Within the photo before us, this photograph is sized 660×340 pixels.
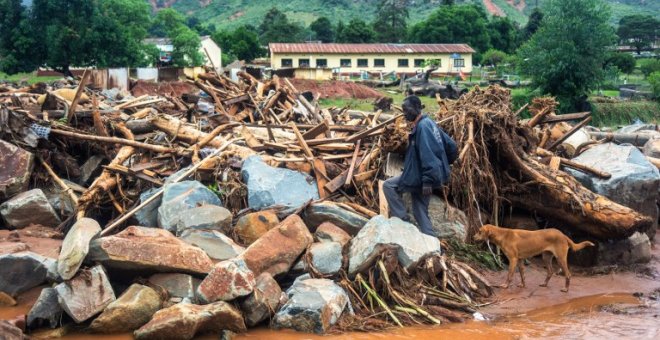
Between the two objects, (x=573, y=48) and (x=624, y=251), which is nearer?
(x=624, y=251)

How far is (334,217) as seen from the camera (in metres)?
8.02

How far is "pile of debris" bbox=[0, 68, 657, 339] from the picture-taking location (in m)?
6.34

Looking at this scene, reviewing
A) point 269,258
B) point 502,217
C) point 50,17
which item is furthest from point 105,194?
point 50,17

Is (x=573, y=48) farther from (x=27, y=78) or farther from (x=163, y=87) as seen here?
(x=27, y=78)

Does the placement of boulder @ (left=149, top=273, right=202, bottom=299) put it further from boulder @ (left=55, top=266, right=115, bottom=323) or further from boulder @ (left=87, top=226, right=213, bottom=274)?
boulder @ (left=55, top=266, right=115, bottom=323)

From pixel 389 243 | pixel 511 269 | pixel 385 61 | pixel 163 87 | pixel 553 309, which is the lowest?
pixel 385 61

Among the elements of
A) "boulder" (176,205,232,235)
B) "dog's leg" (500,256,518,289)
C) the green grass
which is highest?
"boulder" (176,205,232,235)

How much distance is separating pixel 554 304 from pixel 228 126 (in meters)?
5.87

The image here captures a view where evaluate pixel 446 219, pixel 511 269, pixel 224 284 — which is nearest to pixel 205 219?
pixel 224 284

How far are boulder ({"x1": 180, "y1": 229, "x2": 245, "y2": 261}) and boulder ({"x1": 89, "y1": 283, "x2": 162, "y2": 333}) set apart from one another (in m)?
1.03

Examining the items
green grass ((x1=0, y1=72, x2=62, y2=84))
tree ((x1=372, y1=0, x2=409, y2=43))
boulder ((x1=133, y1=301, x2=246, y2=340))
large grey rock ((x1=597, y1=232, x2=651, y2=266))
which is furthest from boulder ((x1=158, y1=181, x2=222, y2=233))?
tree ((x1=372, y1=0, x2=409, y2=43))

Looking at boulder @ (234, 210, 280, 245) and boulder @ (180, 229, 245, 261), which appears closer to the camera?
boulder @ (180, 229, 245, 261)

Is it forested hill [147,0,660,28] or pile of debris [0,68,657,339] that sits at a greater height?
forested hill [147,0,660,28]

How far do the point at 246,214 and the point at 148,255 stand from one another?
1764 mm
